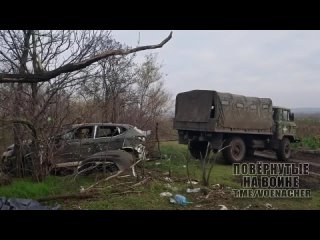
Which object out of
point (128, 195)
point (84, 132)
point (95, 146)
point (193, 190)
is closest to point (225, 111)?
point (95, 146)

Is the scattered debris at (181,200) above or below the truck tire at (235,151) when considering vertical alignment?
below

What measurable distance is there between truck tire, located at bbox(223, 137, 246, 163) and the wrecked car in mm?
3763

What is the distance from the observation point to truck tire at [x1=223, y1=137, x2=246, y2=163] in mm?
13320

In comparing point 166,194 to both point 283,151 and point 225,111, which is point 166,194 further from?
point 283,151

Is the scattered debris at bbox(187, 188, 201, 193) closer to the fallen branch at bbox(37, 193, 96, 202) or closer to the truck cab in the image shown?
the fallen branch at bbox(37, 193, 96, 202)

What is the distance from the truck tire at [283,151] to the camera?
14.7 metres

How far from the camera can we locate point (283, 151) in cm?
1475

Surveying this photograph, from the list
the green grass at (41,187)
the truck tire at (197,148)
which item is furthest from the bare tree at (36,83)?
the truck tire at (197,148)

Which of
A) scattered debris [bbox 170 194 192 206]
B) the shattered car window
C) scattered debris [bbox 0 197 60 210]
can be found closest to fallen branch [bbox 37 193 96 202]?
scattered debris [bbox 0 197 60 210]

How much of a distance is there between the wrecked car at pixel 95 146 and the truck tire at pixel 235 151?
3.76m

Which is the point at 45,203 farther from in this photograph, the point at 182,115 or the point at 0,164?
the point at 182,115

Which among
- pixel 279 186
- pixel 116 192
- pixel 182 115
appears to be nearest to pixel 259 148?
pixel 182 115

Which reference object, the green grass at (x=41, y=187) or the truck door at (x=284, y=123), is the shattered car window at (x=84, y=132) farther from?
the truck door at (x=284, y=123)

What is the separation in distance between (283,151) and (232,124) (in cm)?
288
